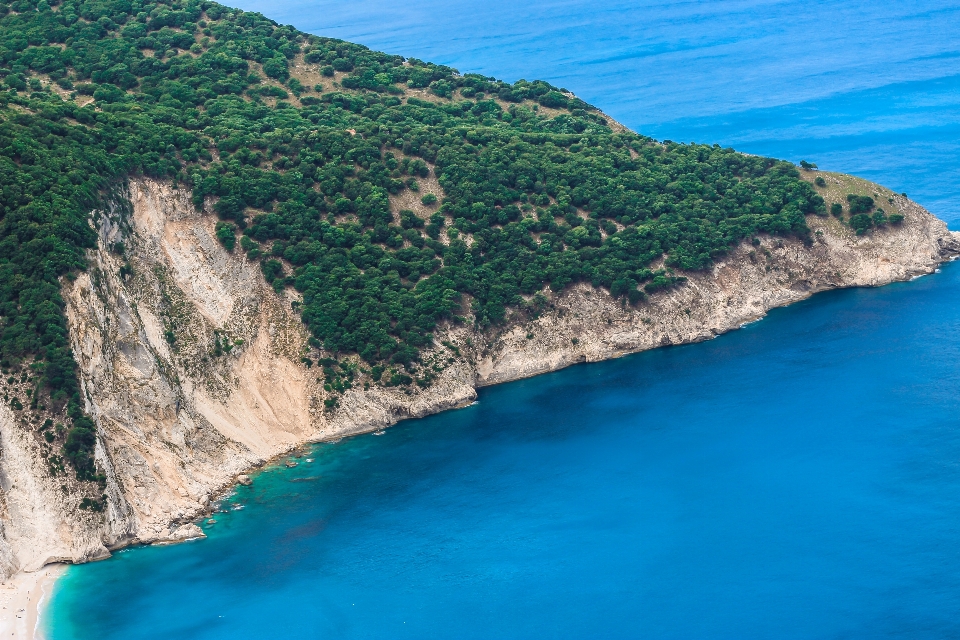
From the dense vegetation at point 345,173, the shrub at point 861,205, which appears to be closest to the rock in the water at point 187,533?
the dense vegetation at point 345,173

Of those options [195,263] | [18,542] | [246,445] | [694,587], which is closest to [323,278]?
[195,263]

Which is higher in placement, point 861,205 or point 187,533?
point 861,205

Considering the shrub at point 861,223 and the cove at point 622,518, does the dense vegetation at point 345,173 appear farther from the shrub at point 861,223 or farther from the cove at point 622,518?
the cove at point 622,518

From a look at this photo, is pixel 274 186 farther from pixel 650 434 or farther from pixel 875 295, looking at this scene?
pixel 875 295

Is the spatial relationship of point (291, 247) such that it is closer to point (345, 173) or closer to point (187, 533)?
point (345, 173)

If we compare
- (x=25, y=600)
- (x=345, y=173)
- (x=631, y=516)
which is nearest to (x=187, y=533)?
(x=25, y=600)
